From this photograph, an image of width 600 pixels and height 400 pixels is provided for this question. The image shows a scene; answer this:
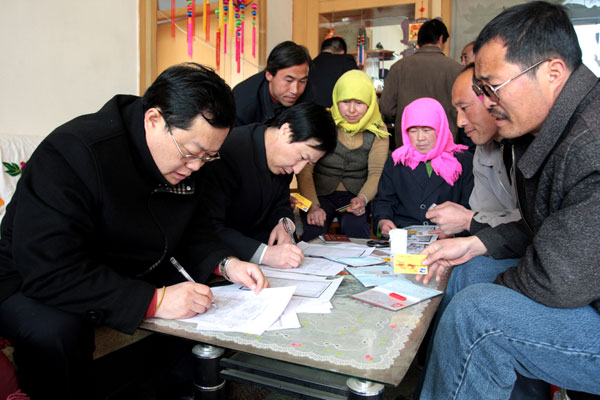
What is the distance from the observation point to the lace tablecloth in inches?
36.5

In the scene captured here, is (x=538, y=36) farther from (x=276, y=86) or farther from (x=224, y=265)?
(x=276, y=86)

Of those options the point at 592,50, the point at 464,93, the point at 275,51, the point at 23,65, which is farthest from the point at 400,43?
the point at 23,65

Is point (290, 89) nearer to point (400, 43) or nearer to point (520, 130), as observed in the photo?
point (520, 130)

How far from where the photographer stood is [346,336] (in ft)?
3.37

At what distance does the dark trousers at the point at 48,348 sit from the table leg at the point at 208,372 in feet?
1.02

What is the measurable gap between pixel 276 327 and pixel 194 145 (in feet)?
1.68

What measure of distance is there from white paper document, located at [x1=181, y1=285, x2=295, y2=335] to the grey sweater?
56 cm

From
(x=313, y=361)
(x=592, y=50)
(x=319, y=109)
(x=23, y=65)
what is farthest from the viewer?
(x=592, y=50)

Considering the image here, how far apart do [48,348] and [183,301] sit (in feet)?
1.08


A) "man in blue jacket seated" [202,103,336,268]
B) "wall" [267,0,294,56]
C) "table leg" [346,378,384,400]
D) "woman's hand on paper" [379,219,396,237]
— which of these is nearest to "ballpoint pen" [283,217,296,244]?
"man in blue jacket seated" [202,103,336,268]

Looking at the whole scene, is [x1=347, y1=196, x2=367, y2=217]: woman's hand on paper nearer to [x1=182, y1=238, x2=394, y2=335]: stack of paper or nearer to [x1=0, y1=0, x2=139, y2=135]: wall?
[x1=182, y1=238, x2=394, y2=335]: stack of paper

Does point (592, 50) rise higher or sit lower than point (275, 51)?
higher

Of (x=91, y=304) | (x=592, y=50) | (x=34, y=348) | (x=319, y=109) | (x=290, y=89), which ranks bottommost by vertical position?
(x=34, y=348)

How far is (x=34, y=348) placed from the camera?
1.08 m
